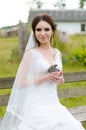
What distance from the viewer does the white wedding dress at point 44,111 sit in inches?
166

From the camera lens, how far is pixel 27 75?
4395mm

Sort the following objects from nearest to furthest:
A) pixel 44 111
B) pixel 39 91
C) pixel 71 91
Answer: pixel 44 111 → pixel 39 91 → pixel 71 91

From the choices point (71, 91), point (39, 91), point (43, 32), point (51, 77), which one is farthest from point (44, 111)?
point (71, 91)

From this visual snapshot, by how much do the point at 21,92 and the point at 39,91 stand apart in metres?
0.21

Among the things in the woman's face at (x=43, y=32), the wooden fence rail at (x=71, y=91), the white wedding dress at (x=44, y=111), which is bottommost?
the wooden fence rail at (x=71, y=91)

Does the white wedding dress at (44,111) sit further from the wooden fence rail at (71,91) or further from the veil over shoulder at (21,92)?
the wooden fence rail at (71,91)

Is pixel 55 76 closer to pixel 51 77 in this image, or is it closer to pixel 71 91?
pixel 51 77

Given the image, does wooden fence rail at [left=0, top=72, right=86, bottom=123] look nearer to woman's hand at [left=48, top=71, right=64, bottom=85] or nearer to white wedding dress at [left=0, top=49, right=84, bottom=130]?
white wedding dress at [left=0, top=49, right=84, bottom=130]

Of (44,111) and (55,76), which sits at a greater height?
(55,76)

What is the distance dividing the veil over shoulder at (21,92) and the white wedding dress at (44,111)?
4 cm

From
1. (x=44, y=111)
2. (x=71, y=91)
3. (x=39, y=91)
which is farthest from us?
(x=71, y=91)

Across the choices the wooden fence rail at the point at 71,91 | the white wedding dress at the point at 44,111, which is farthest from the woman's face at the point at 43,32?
the wooden fence rail at the point at 71,91

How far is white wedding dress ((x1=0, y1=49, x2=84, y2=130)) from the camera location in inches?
166

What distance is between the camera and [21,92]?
4.50 meters
